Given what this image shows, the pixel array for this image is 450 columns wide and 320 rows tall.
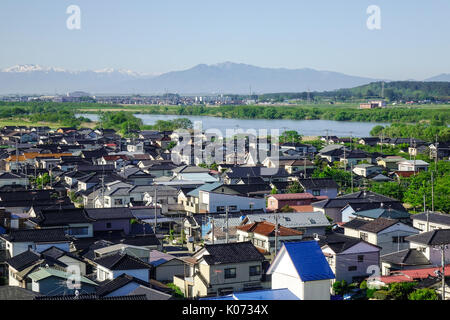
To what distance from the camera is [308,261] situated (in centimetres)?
439

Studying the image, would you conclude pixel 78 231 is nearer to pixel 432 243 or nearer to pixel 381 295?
pixel 381 295

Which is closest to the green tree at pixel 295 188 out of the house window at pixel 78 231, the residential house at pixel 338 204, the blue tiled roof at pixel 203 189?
the residential house at pixel 338 204

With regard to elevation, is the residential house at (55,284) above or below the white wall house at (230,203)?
above

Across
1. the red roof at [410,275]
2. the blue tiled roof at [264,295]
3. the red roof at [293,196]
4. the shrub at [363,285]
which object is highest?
the blue tiled roof at [264,295]

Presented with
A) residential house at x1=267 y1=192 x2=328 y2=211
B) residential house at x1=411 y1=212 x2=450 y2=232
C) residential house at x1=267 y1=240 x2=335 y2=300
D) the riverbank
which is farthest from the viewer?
the riverbank

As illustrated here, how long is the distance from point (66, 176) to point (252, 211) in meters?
5.43

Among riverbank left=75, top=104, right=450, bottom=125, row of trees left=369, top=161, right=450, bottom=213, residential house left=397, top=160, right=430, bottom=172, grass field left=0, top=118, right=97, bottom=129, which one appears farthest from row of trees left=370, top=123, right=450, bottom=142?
grass field left=0, top=118, right=97, bottom=129

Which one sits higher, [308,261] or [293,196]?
[308,261]

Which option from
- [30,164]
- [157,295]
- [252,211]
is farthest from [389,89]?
[157,295]

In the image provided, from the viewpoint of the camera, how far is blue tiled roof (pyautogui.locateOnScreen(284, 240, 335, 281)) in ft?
14.1

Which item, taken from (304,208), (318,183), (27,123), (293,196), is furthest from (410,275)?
(27,123)

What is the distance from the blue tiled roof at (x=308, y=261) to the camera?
4.29 metres

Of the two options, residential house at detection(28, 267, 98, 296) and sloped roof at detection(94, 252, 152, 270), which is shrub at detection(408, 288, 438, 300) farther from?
residential house at detection(28, 267, 98, 296)

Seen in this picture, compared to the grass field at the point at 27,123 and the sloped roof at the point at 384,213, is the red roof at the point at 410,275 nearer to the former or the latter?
the sloped roof at the point at 384,213
